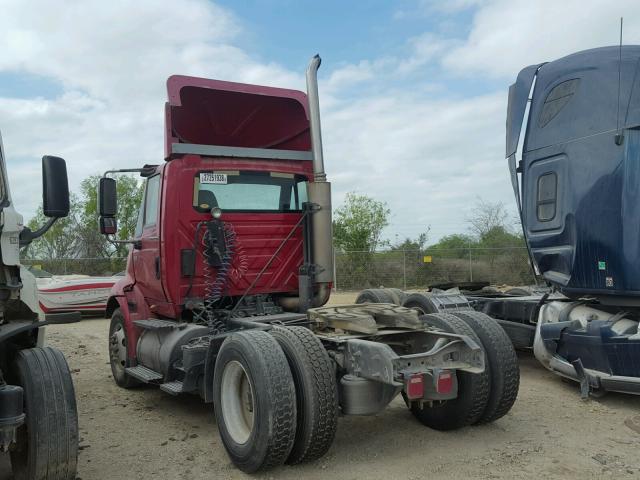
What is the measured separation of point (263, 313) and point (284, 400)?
2342mm

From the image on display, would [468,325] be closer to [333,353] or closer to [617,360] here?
[333,353]

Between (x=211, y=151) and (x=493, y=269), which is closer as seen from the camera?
(x=211, y=151)

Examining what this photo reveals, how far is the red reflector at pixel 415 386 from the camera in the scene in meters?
4.14

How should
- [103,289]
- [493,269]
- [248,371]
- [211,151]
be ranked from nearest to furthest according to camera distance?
[248,371]
[211,151]
[103,289]
[493,269]

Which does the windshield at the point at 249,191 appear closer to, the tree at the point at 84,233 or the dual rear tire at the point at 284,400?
the dual rear tire at the point at 284,400

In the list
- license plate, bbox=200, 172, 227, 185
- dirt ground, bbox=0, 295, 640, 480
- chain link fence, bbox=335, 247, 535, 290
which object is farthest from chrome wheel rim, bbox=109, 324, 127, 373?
chain link fence, bbox=335, 247, 535, 290

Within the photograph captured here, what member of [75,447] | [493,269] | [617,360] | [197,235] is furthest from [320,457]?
[493,269]

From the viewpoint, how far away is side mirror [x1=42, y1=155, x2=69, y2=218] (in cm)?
394

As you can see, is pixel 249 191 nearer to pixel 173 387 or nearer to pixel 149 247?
pixel 149 247

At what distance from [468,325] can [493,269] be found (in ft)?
66.1

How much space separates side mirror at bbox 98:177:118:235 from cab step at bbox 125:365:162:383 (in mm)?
1483

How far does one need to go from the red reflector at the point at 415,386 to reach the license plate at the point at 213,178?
10.2ft

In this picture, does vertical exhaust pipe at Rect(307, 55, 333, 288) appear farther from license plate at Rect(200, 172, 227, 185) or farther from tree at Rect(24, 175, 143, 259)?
tree at Rect(24, 175, 143, 259)

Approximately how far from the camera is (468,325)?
5.16 meters
